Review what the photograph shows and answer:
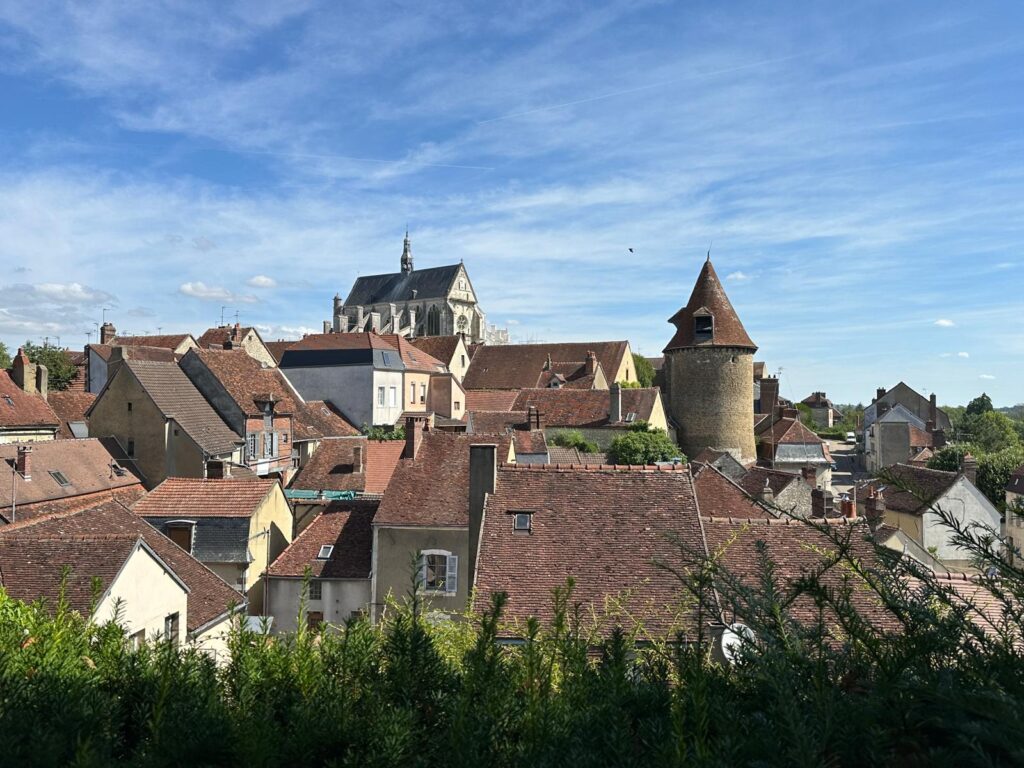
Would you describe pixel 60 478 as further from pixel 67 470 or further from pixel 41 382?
pixel 41 382

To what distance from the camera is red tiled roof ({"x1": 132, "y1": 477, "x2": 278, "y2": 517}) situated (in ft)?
60.8

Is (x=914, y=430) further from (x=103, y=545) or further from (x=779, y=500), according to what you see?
(x=103, y=545)

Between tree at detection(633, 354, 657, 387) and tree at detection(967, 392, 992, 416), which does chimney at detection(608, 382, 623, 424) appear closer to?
tree at detection(633, 354, 657, 387)

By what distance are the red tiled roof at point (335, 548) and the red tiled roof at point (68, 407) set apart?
1604cm

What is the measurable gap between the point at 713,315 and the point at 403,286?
58334 millimetres

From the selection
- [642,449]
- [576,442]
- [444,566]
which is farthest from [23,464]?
[642,449]

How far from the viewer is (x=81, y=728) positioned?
3369 millimetres

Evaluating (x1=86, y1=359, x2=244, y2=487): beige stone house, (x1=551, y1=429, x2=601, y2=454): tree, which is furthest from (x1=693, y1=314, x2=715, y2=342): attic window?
(x1=86, y1=359, x2=244, y2=487): beige stone house

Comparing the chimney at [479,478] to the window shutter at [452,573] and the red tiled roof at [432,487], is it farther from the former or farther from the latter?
the red tiled roof at [432,487]

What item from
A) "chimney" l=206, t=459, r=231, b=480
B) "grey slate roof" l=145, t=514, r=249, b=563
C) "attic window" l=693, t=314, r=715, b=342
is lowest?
"grey slate roof" l=145, t=514, r=249, b=563

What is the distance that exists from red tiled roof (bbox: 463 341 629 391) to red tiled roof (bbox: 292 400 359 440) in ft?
74.3

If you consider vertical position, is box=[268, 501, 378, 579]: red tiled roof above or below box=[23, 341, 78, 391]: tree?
below

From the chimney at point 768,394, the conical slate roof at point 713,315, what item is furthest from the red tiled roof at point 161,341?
the chimney at point 768,394

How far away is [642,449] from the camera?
35281mm
